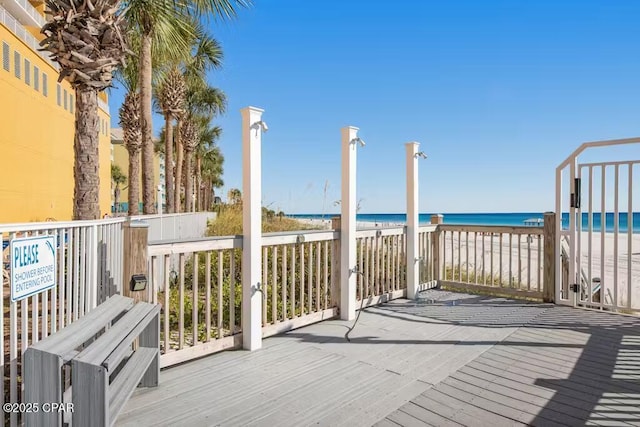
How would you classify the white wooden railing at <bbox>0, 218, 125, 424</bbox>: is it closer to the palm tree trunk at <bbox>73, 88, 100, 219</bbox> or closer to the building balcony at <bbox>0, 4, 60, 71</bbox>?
the palm tree trunk at <bbox>73, 88, 100, 219</bbox>

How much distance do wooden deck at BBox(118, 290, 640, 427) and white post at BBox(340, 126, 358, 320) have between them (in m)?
0.28

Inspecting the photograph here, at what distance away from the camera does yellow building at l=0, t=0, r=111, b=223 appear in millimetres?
12172

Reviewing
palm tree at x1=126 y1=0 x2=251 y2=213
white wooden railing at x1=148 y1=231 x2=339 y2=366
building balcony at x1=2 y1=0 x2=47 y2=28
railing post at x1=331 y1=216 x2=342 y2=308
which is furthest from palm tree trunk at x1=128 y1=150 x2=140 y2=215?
building balcony at x1=2 y1=0 x2=47 y2=28

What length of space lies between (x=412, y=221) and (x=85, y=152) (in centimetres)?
383

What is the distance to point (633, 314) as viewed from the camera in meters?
4.30

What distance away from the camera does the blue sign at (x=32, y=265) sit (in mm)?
1504

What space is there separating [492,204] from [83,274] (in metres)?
54.7

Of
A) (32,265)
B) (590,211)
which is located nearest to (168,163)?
(590,211)

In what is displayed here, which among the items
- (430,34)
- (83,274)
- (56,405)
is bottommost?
(56,405)

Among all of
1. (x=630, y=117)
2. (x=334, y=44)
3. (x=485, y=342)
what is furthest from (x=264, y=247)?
(x=630, y=117)

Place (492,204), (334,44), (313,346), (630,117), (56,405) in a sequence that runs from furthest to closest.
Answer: (492,204) < (630,117) < (334,44) < (313,346) < (56,405)

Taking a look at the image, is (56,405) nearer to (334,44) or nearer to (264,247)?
(264,247)

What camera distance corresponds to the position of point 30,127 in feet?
46.0

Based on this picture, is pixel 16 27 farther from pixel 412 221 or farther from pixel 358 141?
pixel 412 221
